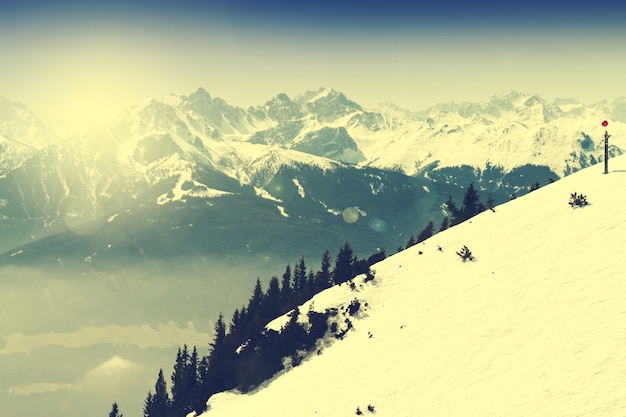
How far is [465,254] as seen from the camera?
64.7 meters

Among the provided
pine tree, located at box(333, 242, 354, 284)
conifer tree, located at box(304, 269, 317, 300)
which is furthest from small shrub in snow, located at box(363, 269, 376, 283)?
conifer tree, located at box(304, 269, 317, 300)

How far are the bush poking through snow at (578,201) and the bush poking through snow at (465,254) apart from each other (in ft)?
40.0

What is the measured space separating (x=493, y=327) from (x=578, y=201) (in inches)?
830

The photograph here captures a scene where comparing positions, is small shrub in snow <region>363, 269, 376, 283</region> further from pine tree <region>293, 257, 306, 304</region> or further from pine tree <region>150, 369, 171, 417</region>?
pine tree <region>150, 369, 171, 417</region>

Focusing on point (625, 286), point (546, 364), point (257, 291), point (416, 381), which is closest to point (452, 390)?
point (416, 381)

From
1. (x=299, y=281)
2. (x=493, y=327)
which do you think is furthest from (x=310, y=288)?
(x=493, y=327)

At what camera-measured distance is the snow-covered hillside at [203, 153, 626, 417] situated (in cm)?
4178

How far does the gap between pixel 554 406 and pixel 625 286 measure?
14.0m

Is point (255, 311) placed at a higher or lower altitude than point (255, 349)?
higher

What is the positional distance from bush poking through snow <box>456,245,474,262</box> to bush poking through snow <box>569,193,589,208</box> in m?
12.2

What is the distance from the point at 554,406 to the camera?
39031 mm

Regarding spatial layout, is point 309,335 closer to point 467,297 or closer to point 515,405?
point 467,297

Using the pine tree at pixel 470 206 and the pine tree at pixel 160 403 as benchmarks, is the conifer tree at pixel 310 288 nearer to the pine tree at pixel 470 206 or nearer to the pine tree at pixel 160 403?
the pine tree at pixel 470 206

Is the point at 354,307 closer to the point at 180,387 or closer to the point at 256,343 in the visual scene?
the point at 256,343
